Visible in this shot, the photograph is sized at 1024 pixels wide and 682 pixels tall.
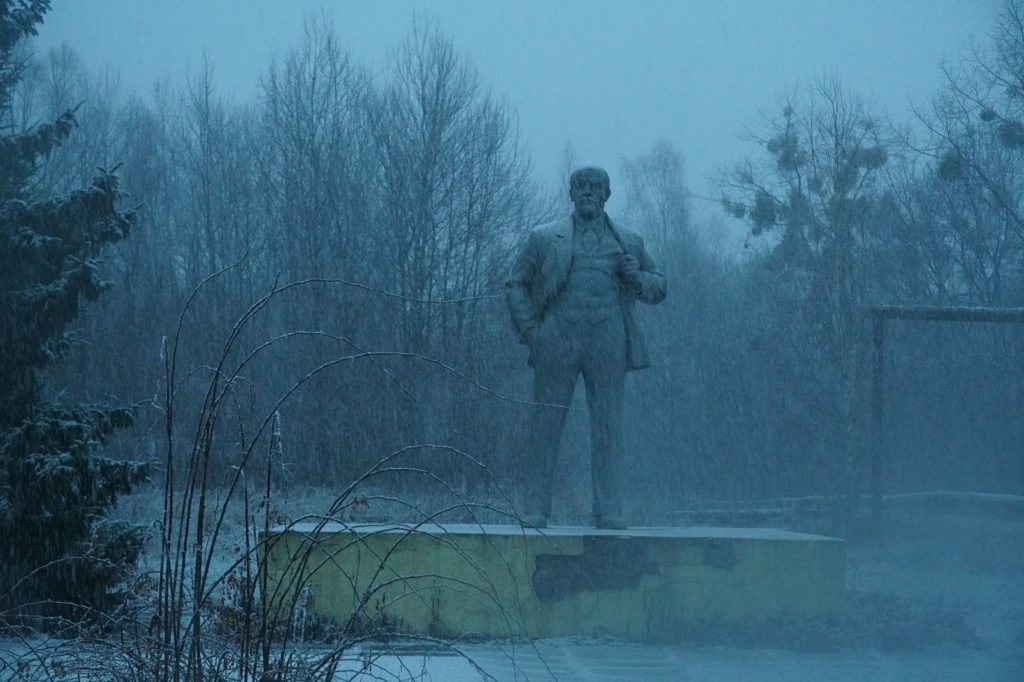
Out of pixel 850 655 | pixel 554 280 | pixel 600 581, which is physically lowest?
pixel 850 655

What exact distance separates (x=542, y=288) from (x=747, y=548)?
2.21m

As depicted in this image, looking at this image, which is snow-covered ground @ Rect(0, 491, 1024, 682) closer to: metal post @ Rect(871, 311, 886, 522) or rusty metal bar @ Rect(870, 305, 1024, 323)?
metal post @ Rect(871, 311, 886, 522)

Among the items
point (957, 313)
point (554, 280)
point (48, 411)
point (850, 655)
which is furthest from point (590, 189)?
point (957, 313)

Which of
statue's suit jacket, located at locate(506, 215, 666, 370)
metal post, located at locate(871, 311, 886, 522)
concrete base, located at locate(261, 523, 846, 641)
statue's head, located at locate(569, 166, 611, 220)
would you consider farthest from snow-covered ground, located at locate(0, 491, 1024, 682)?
statue's head, located at locate(569, 166, 611, 220)

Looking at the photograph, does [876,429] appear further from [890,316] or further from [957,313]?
[957,313]

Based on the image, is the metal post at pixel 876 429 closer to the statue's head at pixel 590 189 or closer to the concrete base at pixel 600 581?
the concrete base at pixel 600 581

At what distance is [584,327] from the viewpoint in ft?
24.0

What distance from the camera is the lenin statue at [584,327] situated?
7.33 meters

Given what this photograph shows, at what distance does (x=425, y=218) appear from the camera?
1870cm

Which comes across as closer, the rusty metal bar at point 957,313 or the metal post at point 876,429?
the rusty metal bar at point 957,313

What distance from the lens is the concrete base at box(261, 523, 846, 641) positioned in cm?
656

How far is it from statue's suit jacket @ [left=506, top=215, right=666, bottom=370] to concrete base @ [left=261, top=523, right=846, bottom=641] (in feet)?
4.63

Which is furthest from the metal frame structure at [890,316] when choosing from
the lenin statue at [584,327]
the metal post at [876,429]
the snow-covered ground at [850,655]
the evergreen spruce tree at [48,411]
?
the evergreen spruce tree at [48,411]

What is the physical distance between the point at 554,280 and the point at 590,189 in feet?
2.29
